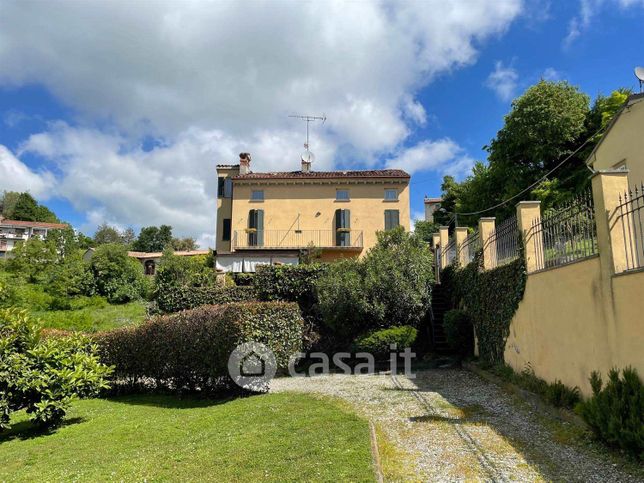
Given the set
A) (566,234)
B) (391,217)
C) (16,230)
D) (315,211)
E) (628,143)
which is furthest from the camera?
(16,230)

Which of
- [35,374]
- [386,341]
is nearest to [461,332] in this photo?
[386,341]

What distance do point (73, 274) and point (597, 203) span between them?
25.5 metres

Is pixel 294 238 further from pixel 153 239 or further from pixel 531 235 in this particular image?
pixel 153 239

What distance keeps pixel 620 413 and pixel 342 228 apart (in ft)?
80.5

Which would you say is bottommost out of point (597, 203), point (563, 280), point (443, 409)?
point (443, 409)

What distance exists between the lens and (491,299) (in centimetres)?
957

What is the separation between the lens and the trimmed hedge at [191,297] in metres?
18.0

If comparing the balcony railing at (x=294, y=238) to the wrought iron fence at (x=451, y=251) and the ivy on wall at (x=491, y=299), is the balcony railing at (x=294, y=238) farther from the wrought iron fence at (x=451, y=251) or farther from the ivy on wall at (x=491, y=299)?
the ivy on wall at (x=491, y=299)

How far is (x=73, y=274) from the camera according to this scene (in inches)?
934

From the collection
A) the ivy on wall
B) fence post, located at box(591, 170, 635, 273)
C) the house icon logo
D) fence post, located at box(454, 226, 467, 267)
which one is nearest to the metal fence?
fence post, located at box(591, 170, 635, 273)

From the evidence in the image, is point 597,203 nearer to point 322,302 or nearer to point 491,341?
point 491,341

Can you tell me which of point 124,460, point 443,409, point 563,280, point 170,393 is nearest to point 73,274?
point 170,393

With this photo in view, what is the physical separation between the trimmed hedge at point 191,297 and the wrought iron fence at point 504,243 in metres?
10.9

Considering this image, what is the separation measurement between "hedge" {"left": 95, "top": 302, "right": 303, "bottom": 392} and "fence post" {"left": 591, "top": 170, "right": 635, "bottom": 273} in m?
6.77
